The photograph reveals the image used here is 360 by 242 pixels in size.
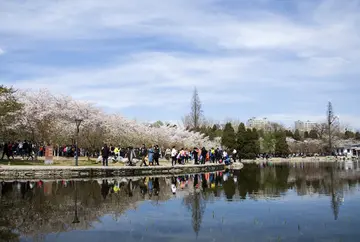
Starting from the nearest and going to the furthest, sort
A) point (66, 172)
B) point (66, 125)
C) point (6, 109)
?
point (66, 172) → point (6, 109) → point (66, 125)

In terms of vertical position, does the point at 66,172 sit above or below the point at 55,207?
above

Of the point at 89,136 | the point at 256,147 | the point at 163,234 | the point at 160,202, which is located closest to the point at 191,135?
the point at 256,147

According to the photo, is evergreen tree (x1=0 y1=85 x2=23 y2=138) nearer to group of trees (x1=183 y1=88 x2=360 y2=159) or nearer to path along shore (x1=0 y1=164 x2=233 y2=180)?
path along shore (x1=0 y1=164 x2=233 y2=180)

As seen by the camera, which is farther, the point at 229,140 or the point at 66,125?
the point at 229,140

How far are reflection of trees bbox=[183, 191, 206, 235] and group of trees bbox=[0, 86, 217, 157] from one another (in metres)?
20.2

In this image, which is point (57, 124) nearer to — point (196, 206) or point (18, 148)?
point (18, 148)

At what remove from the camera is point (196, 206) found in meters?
13.2

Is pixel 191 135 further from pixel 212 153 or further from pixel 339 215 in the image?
pixel 339 215

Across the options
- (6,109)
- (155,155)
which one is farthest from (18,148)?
(155,155)

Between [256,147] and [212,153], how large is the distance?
44088mm

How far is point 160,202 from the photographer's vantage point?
14.2 metres

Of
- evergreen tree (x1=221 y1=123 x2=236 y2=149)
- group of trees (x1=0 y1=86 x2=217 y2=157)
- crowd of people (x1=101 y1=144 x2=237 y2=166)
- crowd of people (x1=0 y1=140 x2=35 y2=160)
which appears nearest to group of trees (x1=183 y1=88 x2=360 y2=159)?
evergreen tree (x1=221 y1=123 x2=236 y2=149)

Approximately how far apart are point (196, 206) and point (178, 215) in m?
1.78

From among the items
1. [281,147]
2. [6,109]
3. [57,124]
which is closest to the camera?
[6,109]
